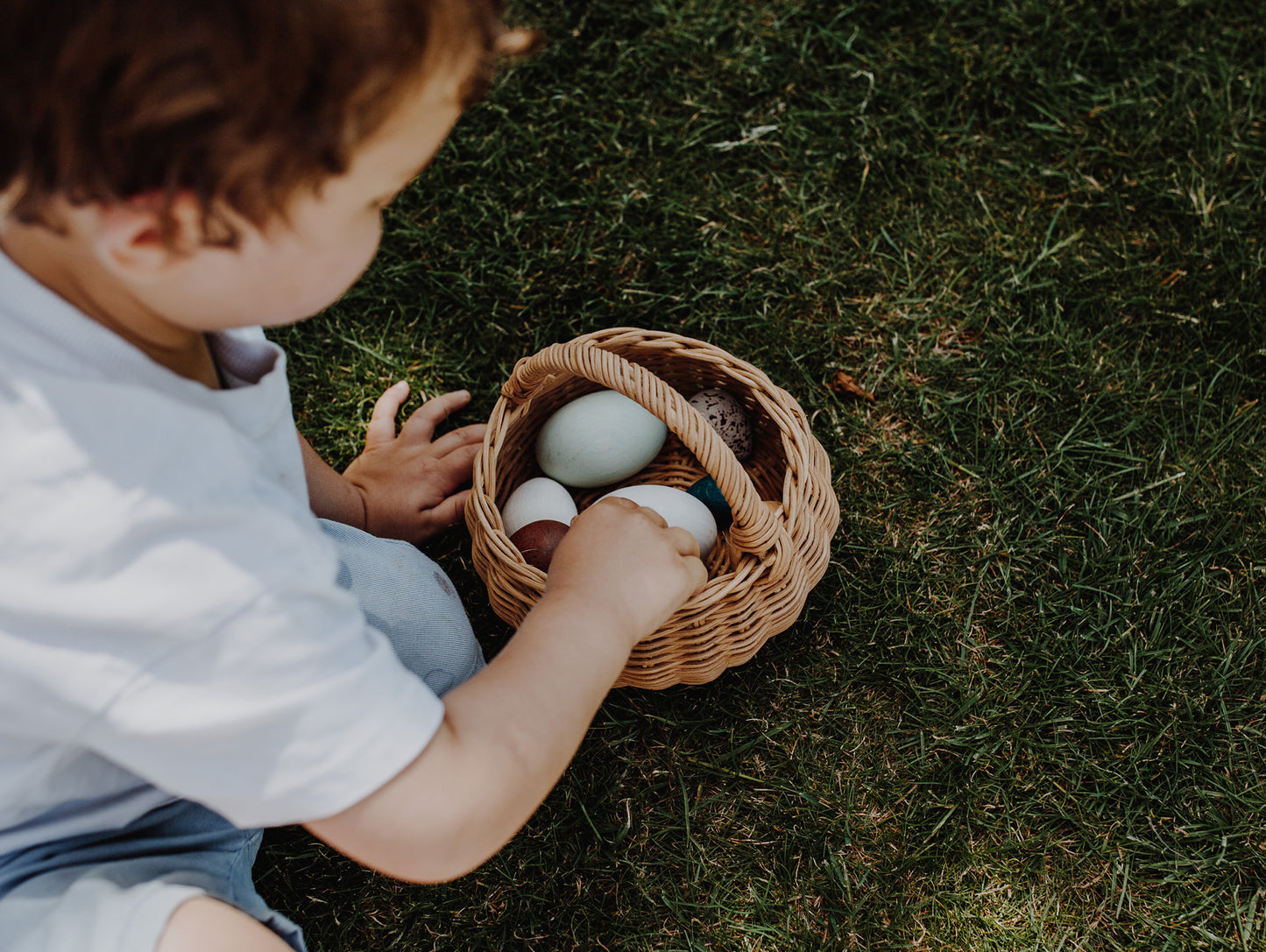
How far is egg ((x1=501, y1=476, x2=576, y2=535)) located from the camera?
1515 millimetres

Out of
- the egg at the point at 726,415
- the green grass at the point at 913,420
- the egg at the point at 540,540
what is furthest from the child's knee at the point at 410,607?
the egg at the point at 726,415

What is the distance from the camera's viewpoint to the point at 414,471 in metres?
1.70

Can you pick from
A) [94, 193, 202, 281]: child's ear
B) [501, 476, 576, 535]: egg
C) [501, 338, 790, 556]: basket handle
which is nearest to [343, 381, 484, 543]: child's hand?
[501, 476, 576, 535]: egg

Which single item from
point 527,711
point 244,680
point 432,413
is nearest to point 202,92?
point 244,680

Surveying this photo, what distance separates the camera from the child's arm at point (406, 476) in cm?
162

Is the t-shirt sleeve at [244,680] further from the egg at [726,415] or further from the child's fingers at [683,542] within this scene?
the egg at [726,415]

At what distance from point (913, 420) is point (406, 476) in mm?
968

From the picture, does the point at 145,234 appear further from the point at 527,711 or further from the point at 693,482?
the point at 693,482

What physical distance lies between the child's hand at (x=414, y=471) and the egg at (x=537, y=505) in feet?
0.45

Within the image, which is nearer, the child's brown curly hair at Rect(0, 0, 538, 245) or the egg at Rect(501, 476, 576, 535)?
the child's brown curly hair at Rect(0, 0, 538, 245)

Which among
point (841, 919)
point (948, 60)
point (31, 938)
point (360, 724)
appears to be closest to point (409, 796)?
point (360, 724)

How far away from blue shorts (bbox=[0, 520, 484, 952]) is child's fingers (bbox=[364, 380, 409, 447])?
0.35 metres

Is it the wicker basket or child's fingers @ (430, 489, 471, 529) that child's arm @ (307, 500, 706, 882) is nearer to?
the wicker basket

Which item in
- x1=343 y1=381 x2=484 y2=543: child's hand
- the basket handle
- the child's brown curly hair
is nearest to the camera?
the child's brown curly hair
